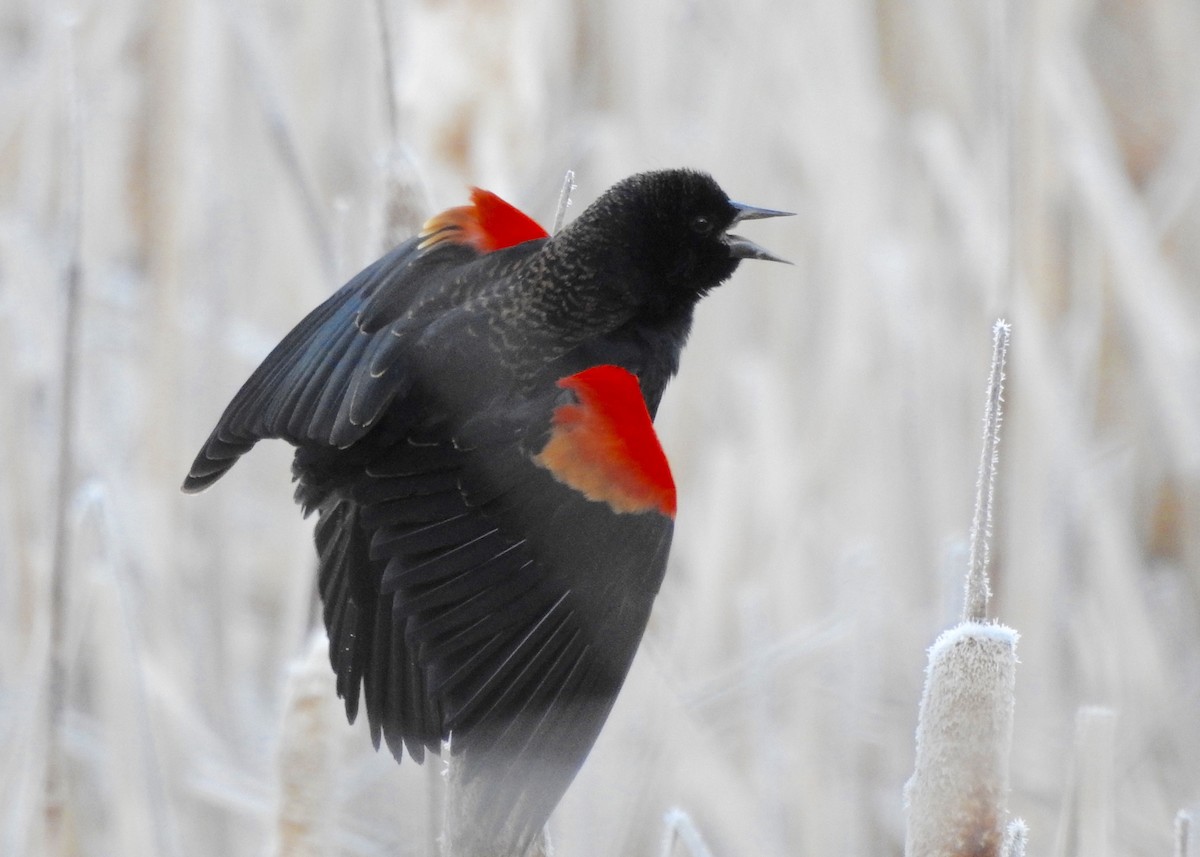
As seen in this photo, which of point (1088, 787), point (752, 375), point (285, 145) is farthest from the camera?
point (752, 375)

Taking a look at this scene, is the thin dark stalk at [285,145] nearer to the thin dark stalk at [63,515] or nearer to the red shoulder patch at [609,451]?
the thin dark stalk at [63,515]

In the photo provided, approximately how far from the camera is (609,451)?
99 cm

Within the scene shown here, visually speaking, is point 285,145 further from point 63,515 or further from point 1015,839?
point 1015,839

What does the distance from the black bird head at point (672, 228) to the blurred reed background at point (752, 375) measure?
29 centimetres

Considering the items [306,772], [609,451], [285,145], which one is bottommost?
[306,772]

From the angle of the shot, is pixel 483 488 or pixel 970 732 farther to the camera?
pixel 483 488

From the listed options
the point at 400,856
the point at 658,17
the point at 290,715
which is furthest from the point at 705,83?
the point at 290,715

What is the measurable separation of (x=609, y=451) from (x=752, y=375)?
1.00 m

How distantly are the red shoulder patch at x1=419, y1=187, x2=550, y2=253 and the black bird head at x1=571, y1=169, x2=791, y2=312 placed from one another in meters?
0.08

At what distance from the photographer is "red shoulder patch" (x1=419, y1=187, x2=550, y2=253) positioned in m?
1.20

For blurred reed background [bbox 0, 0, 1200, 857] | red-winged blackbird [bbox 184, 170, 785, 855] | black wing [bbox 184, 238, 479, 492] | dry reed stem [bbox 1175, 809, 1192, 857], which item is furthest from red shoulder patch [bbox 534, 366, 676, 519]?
blurred reed background [bbox 0, 0, 1200, 857]

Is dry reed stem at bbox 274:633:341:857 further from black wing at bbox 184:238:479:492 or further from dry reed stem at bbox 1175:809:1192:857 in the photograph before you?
dry reed stem at bbox 1175:809:1192:857

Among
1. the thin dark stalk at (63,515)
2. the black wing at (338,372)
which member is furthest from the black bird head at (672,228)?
the thin dark stalk at (63,515)

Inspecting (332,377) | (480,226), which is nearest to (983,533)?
(332,377)
